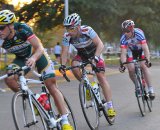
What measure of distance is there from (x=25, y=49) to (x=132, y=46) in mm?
4182

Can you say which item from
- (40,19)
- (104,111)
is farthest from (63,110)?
(40,19)

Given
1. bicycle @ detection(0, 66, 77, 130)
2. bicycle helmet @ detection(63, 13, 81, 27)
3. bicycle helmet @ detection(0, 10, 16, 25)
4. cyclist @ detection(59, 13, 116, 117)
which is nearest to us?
bicycle @ detection(0, 66, 77, 130)

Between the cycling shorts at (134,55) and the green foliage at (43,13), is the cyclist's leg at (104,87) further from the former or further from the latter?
the green foliage at (43,13)

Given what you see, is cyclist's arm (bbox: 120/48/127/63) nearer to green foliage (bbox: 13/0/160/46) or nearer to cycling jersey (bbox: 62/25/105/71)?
cycling jersey (bbox: 62/25/105/71)

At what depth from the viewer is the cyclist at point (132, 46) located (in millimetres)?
9789

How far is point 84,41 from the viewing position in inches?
324

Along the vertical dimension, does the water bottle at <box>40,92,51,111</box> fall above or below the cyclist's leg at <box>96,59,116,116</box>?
above

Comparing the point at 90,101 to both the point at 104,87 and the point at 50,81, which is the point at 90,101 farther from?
the point at 50,81

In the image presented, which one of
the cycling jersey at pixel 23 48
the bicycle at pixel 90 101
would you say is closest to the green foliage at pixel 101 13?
the bicycle at pixel 90 101

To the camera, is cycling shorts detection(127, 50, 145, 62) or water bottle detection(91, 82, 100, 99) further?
cycling shorts detection(127, 50, 145, 62)

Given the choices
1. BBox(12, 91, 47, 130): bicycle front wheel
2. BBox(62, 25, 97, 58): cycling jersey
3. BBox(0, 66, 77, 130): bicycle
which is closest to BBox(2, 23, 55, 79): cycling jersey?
BBox(0, 66, 77, 130): bicycle

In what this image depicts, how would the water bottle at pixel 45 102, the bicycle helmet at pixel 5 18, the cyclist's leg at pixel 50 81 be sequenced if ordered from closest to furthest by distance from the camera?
1. the bicycle helmet at pixel 5 18
2. the water bottle at pixel 45 102
3. the cyclist's leg at pixel 50 81

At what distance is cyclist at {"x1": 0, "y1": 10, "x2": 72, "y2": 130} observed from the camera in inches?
235

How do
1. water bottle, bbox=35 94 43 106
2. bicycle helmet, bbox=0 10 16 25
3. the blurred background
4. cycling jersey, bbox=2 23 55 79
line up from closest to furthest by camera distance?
bicycle helmet, bbox=0 10 16 25, water bottle, bbox=35 94 43 106, cycling jersey, bbox=2 23 55 79, the blurred background
